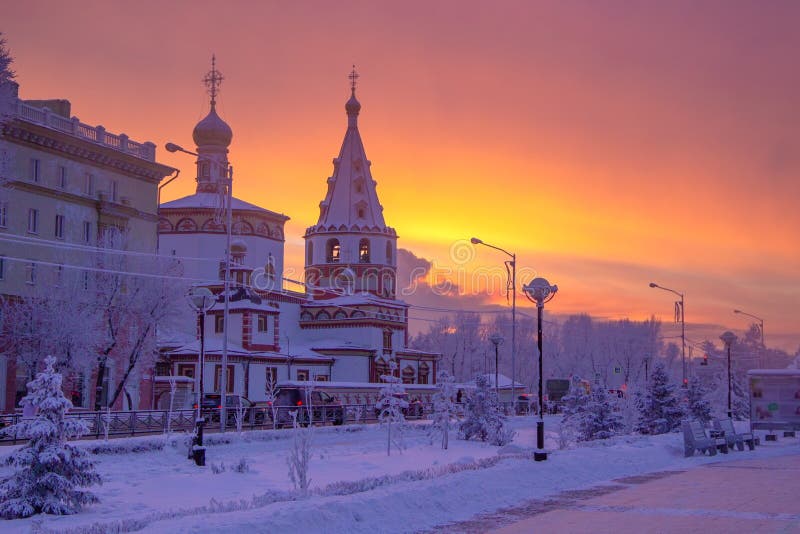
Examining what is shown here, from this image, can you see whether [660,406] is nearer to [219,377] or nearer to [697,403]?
[697,403]

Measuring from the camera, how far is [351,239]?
8244 cm

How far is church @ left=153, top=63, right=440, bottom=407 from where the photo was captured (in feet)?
211

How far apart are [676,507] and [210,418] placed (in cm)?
3350

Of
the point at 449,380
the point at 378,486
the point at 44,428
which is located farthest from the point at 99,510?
the point at 449,380

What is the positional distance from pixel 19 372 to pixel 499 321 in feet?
313

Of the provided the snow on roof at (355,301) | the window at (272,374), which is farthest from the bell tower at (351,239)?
the window at (272,374)

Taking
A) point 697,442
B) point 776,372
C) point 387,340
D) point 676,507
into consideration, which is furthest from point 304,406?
point 387,340

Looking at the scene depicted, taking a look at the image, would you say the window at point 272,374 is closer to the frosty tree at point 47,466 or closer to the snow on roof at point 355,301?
the snow on roof at point 355,301

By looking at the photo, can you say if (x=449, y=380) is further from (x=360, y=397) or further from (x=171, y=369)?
(x=171, y=369)

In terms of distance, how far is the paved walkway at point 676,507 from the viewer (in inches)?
557

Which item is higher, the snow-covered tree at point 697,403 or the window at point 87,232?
the window at point 87,232

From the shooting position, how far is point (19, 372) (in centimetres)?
4316

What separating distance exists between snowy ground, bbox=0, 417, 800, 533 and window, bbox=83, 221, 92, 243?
52.5 feet

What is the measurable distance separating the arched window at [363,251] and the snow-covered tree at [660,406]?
43.8m
